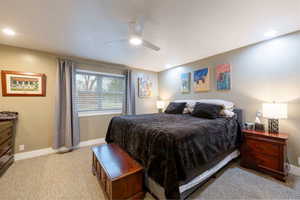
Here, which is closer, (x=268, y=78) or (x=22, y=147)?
(x=268, y=78)

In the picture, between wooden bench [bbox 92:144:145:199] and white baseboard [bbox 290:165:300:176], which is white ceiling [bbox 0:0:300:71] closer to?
wooden bench [bbox 92:144:145:199]

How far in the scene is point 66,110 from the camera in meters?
2.95

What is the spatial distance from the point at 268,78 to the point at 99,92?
4051mm

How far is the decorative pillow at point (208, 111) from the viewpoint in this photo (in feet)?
7.88

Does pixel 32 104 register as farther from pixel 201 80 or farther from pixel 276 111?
pixel 276 111

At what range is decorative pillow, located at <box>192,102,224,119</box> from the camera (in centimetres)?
240

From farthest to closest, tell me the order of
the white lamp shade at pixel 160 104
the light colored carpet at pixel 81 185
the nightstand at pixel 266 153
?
the white lamp shade at pixel 160 104, the nightstand at pixel 266 153, the light colored carpet at pixel 81 185

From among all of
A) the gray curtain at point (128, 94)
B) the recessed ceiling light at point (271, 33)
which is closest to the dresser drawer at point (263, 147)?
the recessed ceiling light at point (271, 33)

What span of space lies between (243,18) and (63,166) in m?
3.79

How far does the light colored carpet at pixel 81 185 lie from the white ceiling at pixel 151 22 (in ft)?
7.65

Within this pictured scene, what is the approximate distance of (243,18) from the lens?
66.6 inches

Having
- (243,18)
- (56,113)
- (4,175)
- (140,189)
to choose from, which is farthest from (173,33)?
(4,175)

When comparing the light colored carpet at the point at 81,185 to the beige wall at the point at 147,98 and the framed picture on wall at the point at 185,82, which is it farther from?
the beige wall at the point at 147,98

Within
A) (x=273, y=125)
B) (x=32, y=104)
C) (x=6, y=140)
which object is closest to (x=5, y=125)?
(x=6, y=140)
